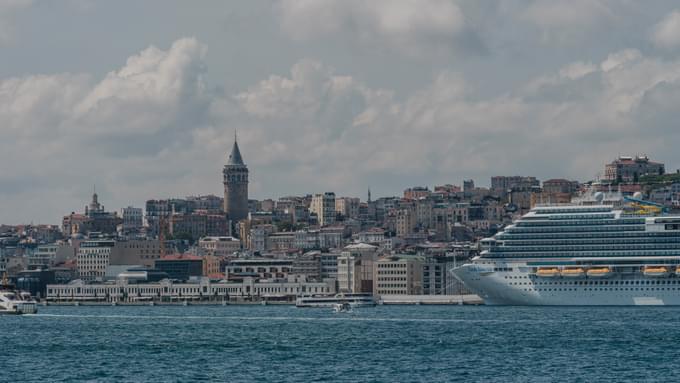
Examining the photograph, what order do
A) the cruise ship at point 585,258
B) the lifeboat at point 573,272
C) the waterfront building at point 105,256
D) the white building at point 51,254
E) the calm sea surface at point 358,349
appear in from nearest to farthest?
the calm sea surface at point 358,349 < the cruise ship at point 585,258 < the lifeboat at point 573,272 < the waterfront building at point 105,256 < the white building at point 51,254

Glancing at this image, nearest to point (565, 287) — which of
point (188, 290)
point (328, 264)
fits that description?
point (188, 290)

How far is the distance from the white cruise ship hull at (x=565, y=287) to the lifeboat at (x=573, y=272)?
12.0 inches

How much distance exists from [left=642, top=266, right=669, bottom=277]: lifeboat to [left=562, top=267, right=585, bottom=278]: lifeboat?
3.71 meters

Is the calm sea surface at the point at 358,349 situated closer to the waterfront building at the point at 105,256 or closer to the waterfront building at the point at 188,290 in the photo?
the waterfront building at the point at 188,290

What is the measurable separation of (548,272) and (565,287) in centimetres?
134

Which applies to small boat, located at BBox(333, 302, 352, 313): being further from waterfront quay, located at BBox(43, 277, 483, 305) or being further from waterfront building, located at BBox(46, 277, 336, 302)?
waterfront building, located at BBox(46, 277, 336, 302)

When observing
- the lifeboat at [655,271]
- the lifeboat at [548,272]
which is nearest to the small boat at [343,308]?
the lifeboat at [548,272]

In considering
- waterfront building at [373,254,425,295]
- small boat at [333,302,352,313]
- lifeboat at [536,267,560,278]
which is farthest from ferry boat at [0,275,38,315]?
waterfront building at [373,254,425,295]

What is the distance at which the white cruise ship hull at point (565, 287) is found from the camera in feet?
327

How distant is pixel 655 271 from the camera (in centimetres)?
9969

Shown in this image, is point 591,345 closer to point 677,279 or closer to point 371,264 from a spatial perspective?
point 677,279

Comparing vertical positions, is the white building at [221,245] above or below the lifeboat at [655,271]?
above

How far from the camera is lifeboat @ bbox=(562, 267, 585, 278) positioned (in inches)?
3984

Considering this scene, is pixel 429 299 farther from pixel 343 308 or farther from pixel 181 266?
pixel 181 266
